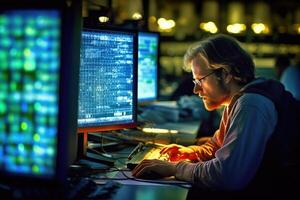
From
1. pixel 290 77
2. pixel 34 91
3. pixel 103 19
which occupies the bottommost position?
pixel 34 91

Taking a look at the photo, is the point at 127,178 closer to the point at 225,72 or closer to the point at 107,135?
the point at 225,72

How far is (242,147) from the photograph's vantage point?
5.82 ft

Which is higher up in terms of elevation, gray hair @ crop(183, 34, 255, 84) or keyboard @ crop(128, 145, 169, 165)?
gray hair @ crop(183, 34, 255, 84)

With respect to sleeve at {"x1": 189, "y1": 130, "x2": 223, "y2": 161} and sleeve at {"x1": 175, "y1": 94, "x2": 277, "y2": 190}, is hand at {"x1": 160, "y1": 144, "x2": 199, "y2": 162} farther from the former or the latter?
sleeve at {"x1": 175, "y1": 94, "x2": 277, "y2": 190}

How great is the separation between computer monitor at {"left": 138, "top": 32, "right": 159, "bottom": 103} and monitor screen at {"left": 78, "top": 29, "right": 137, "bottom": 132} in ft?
3.55

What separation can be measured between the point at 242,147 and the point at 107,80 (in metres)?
0.73

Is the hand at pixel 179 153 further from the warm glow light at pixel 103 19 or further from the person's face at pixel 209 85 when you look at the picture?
the warm glow light at pixel 103 19

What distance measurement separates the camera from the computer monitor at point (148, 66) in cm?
343

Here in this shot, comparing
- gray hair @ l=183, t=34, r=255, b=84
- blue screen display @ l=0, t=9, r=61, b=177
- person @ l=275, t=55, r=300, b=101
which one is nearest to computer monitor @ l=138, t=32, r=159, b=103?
gray hair @ l=183, t=34, r=255, b=84

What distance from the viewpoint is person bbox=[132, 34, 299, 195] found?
1785mm

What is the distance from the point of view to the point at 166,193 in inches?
68.8

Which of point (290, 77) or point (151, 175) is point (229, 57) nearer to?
point (151, 175)

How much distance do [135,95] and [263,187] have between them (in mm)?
756

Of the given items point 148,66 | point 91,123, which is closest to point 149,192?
point 91,123
